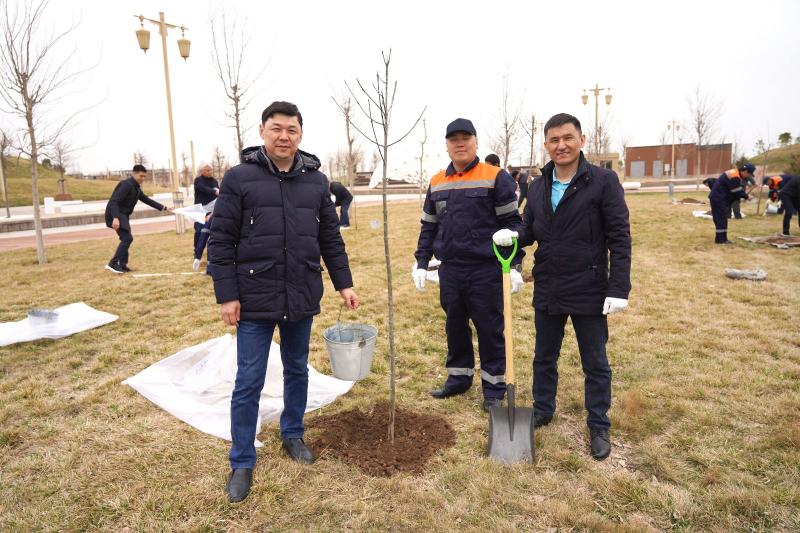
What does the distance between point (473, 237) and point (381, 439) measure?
1.48 meters

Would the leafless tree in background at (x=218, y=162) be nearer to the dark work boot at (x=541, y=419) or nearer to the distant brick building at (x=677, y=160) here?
the dark work boot at (x=541, y=419)

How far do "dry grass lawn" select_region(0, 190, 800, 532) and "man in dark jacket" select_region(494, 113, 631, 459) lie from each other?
1.55ft

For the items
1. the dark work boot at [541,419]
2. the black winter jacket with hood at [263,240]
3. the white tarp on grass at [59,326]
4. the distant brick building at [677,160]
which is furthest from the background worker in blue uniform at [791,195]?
the distant brick building at [677,160]

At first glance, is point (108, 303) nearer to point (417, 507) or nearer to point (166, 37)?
point (417, 507)

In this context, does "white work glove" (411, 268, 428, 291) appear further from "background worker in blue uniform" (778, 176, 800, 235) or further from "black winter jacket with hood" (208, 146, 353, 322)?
"background worker in blue uniform" (778, 176, 800, 235)

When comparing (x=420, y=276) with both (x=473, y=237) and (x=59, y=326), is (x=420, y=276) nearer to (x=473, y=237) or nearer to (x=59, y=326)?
(x=473, y=237)

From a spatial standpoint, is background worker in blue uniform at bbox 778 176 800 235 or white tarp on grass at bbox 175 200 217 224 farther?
background worker in blue uniform at bbox 778 176 800 235

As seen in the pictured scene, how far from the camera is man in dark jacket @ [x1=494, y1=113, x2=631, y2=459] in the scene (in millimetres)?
2824

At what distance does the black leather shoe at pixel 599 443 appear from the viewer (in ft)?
9.52

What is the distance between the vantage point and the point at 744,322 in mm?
5273

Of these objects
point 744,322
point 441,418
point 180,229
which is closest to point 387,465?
point 441,418

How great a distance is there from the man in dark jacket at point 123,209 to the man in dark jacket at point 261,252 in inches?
262

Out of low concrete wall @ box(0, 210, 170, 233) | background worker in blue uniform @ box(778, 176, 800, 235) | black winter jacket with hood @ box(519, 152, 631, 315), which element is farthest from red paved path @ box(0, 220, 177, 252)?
background worker in blue uniform @ box(778, 176, 800, 235)

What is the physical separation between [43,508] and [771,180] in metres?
16.9
